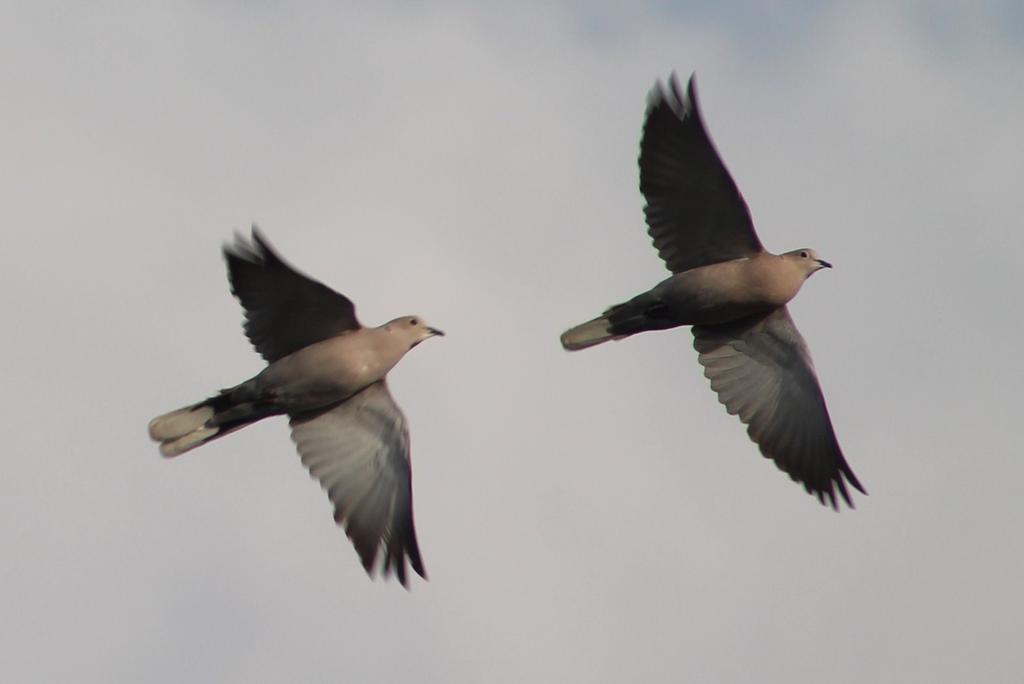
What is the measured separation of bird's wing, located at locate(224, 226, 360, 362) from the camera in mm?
16234

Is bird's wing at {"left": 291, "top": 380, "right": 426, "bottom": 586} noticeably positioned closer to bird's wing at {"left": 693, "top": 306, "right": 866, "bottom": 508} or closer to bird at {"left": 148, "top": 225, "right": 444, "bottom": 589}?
bird at {"left": 148, "top": 225, "right": 444, "bottom": 589}

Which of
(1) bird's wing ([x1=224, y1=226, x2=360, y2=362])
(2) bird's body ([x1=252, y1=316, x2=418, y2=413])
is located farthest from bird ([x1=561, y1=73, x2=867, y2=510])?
A: (1) bird's wing ([x1=224, y1=226, x2=360, y2=362])

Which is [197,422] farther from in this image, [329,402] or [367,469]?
[367,469]

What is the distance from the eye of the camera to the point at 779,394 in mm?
18000

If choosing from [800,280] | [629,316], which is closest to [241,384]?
[629,316]

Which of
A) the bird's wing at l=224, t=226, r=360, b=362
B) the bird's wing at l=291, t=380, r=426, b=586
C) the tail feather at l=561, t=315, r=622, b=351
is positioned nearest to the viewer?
the bird's wing at l=224, t=226, r=360, b=362

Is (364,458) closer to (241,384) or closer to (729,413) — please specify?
(241,384)

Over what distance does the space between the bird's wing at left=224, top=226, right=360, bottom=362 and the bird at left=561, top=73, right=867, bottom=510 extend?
85.8 inches

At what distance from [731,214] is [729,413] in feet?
6.19

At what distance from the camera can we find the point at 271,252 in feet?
52.7

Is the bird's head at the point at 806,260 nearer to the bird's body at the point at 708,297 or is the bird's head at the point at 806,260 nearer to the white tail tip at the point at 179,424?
the bird's body at the point at 708,297

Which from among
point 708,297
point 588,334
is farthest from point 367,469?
point 708,297

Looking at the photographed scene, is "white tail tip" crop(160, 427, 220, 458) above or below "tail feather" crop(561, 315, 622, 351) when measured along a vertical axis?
above

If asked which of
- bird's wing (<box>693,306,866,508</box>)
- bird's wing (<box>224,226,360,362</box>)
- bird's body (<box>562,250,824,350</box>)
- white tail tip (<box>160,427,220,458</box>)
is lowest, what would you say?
bird's wing (<box>693,306,866,508</box>)
